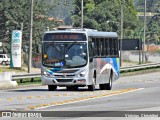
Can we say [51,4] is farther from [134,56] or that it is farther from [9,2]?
[134,56]

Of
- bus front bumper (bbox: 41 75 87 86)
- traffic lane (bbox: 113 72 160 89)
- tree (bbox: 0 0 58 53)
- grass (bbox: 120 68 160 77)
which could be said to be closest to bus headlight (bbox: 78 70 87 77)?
bus front bumper (bbox: 41 75 87 86)

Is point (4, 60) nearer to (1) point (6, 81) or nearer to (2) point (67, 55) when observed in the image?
(1) point (6, 81)

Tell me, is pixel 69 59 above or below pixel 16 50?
above

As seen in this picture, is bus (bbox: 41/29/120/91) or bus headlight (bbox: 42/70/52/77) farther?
bus headlight (bbox: 42/70/52/77)

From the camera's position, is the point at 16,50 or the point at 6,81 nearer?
the point at 6,81

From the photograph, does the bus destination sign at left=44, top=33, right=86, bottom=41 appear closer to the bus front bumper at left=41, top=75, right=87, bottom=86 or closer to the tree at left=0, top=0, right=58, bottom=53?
the bus front bumper at left=41, top=75, right=87, bottom=86

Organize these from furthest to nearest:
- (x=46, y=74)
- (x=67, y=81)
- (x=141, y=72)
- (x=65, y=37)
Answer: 1. (x=141, y=72)
2. (x=65, y=37)
3. (x=46, y=74)
4. (x=67, y=81)

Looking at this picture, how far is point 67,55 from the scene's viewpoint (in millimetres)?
33094

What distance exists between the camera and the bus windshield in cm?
3300

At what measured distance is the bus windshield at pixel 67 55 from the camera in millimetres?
33000

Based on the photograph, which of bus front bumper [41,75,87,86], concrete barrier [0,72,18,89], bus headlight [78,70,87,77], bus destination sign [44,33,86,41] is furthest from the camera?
concrete barrier [0,72,18,89]

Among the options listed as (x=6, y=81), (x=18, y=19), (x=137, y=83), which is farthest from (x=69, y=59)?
(x=18, y=19)

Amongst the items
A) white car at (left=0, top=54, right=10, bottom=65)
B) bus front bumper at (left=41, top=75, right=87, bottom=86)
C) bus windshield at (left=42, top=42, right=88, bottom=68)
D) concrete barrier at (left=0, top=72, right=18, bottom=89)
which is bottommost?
white car at (left=0, top=54, right=10, bottom=65)

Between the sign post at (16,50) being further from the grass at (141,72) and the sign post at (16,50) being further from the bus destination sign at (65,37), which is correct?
the bus destination sign at (65,37)
